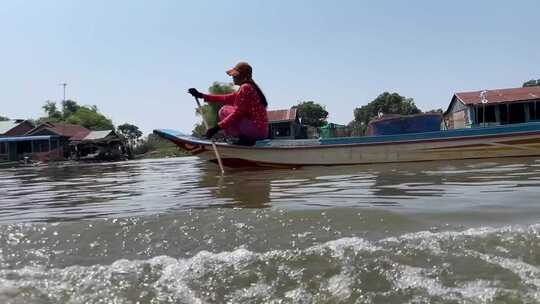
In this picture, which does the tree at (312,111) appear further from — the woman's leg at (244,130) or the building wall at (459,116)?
the woman's leg at (244,130)

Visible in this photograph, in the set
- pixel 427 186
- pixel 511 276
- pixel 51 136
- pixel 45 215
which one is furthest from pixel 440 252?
pixel 51 136

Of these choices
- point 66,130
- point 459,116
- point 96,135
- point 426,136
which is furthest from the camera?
point 66,130

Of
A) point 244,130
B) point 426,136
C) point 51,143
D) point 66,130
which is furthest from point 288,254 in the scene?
point 66,130

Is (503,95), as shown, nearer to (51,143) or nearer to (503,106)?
(503,106)

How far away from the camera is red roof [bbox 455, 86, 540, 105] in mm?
22234

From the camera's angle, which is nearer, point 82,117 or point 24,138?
point 24,138

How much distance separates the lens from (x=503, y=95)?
23203mm

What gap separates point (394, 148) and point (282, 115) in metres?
24.3

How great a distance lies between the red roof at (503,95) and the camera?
22.2 m

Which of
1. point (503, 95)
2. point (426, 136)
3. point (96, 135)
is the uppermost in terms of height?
point (503, 95)

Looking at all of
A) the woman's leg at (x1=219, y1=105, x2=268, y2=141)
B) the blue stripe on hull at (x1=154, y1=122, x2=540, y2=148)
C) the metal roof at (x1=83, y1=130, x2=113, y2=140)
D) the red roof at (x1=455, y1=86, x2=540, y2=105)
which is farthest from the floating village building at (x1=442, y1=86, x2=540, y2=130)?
the metal roof at (x1=83, y1=130, x2=113, y2=140)

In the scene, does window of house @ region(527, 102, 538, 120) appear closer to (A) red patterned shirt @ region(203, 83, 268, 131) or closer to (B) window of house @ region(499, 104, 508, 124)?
(B) window of house @ region(499, 104, 508, 124)

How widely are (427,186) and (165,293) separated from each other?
9.40ft

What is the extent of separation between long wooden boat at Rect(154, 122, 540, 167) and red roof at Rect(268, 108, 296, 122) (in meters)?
23.3
